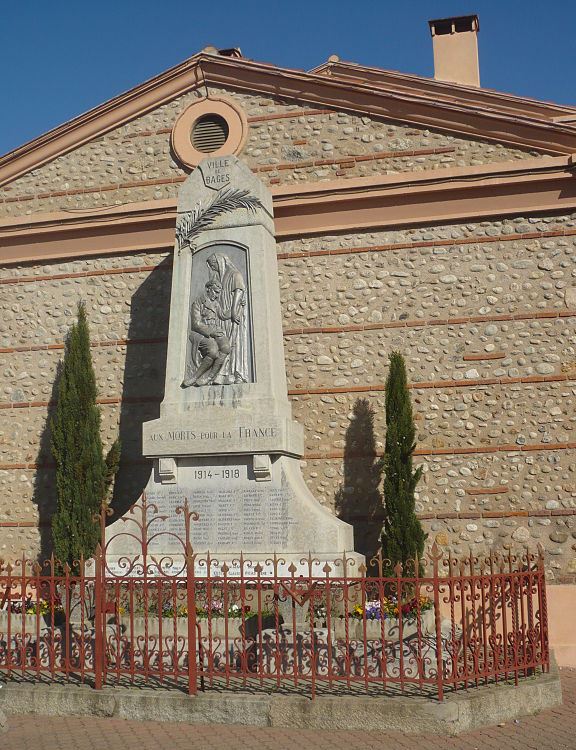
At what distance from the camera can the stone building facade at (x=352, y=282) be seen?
36.9ft

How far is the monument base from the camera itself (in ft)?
30.2

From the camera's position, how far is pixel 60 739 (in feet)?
21.6

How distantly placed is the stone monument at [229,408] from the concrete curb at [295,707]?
7.48 feet

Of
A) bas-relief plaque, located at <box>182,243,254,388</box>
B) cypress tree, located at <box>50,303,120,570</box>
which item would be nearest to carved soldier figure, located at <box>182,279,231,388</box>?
bas-relief plaque, located at <box>182,243,254,388</box>

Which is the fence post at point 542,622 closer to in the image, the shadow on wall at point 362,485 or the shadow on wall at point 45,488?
the shadow on wall at point 362,485

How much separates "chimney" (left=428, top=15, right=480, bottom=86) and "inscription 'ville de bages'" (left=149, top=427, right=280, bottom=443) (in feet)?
33.4

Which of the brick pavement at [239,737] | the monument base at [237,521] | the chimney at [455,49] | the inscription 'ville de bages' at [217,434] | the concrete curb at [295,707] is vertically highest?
the chimney at [455,49]

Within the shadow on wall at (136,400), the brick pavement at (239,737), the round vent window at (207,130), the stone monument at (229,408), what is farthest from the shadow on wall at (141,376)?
the brick pavement at (239,737)

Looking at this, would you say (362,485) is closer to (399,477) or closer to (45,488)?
(399,477)

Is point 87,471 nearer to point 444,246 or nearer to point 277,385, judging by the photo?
A: point 277,385

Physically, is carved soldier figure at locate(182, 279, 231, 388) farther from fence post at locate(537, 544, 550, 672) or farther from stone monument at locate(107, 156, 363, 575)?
fence post at locate(537, 544, 550, 672)

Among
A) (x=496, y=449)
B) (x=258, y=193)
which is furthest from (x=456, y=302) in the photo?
(x=258, y=193)

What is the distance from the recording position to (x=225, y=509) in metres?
9.55

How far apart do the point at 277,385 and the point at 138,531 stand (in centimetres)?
227
